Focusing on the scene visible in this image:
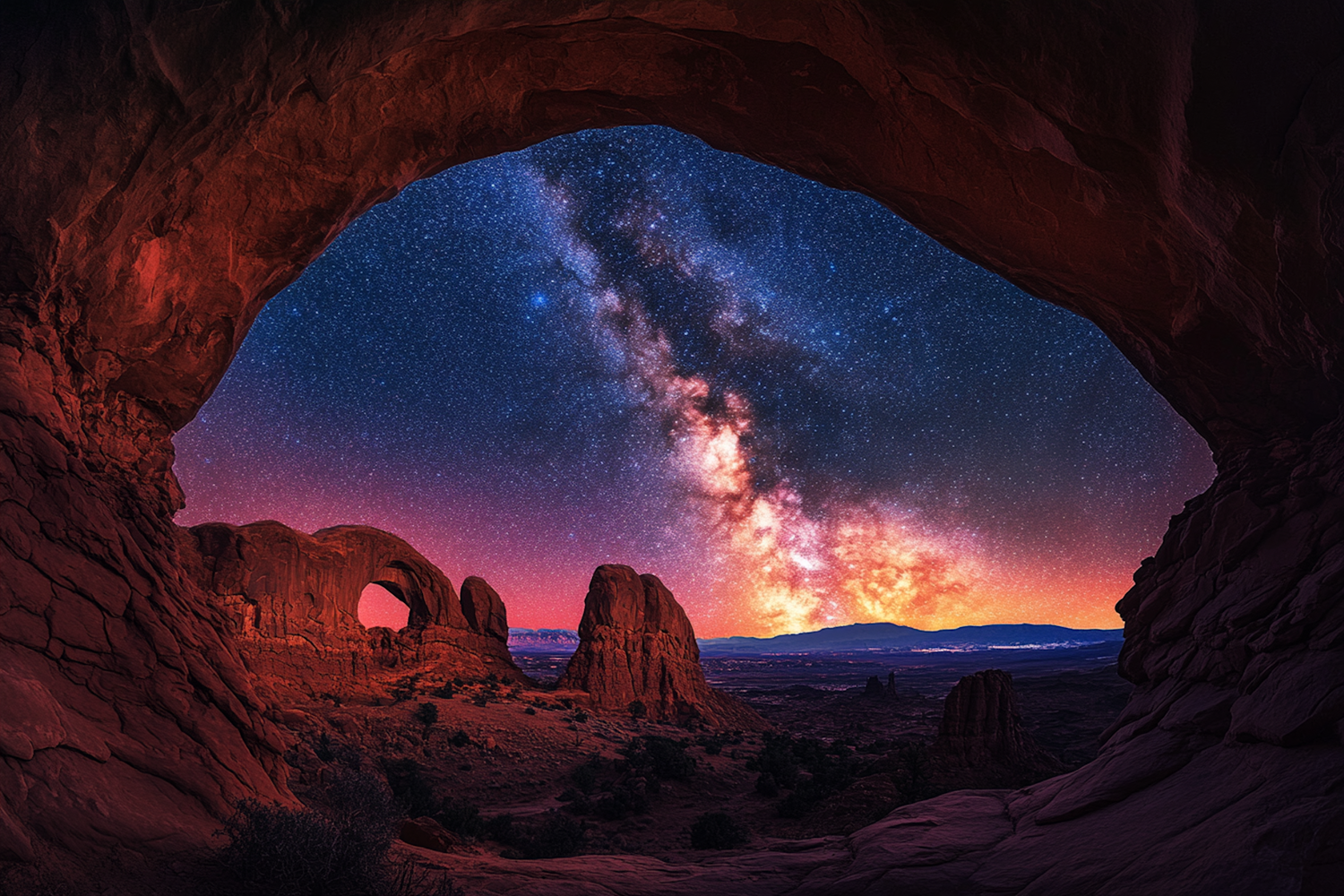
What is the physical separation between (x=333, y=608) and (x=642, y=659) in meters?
15.0

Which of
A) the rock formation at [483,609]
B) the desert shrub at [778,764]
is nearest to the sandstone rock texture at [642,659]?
the rock formation at [483,609]

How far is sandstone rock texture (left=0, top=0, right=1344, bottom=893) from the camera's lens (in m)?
4.12

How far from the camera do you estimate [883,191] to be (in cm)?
831

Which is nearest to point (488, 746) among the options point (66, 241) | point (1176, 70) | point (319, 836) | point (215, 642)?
point (215, 642)

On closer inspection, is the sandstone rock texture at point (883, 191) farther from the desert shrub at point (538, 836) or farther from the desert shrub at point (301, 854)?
the desert shrub at point (538, 836)

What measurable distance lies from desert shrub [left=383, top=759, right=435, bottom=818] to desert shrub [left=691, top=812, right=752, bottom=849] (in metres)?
6.23

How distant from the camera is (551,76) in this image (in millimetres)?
7875

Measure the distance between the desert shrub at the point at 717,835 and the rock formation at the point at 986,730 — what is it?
7682 millimetres

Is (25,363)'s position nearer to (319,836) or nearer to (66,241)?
(66,241)

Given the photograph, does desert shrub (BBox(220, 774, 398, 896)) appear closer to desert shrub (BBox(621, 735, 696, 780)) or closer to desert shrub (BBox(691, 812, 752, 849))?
desert shrub (BBox(691, 812, 752, 849))

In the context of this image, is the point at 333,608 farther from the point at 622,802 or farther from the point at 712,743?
the point at 622,802

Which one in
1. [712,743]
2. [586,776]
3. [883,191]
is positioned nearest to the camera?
[883,191]

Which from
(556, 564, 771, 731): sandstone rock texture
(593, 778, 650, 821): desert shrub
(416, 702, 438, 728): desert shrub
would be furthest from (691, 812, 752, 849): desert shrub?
(556, 564, 771, 731): sandstone rock texture

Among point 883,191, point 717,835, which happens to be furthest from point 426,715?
point 883,191
